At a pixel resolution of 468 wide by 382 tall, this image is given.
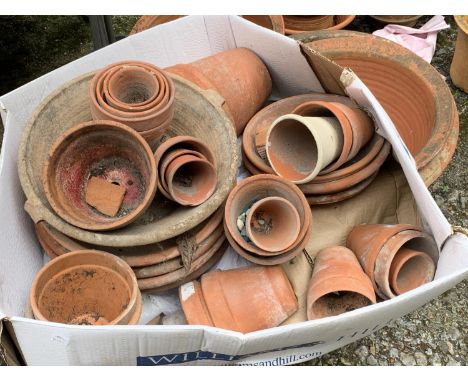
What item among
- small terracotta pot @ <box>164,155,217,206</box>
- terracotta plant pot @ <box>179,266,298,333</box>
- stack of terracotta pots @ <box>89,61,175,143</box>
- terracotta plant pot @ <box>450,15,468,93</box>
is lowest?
terracotta plant pot @ <box>450,15,468,93</box>

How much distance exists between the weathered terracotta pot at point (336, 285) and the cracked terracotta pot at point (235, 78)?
0.80 metres

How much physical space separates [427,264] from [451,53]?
2.22 metres

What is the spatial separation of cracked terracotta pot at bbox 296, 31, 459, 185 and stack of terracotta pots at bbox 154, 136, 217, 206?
36.5 inches

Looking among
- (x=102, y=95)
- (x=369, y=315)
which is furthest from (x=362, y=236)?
(x=102, y=95)

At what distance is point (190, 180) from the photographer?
7.79ft

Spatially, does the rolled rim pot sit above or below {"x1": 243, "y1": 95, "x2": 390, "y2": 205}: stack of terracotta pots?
above

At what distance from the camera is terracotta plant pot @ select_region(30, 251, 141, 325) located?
6.72 feet

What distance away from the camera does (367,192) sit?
2.66m

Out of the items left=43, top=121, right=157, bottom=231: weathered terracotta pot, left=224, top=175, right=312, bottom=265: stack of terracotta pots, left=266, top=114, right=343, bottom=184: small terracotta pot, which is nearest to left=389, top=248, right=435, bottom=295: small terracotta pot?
left=224, top=175, right=312, bottom=265: stack of terracotta pots

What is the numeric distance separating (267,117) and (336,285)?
0.93 meters

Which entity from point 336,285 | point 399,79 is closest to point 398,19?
point 399,79

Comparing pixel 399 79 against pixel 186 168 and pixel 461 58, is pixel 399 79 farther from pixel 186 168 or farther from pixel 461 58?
pixel 186 168

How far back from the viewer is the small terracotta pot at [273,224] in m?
2.20

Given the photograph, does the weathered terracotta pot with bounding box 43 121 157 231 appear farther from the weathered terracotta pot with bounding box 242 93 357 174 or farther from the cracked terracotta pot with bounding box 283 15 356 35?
the cracked terracotta pot with bounding box 283 15 356 35
